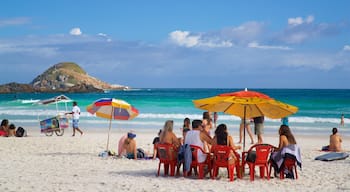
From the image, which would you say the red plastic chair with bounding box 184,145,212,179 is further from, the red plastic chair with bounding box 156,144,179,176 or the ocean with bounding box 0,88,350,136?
the ocean with bounding box 0,88,350,136

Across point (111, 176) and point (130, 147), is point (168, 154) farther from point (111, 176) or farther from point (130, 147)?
point (130, 147)

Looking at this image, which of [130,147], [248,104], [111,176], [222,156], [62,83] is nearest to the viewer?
[222,156]

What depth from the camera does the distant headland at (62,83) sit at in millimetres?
113750

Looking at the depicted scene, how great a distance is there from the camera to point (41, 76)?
5659 inches

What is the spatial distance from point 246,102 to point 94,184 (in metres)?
3.20

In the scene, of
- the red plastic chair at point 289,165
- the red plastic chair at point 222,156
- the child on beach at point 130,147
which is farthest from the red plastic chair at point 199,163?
the child on beach at point 130,147

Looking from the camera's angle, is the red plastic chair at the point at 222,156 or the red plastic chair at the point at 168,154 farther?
the red plastic chair at the point at 168,154

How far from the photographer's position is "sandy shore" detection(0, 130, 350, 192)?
7852 millimetres

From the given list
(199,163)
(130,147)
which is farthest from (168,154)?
(130,147)

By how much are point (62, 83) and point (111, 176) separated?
12991 cm

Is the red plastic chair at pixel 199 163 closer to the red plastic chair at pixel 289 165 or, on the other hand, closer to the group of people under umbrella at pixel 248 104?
the group of people under umbrella at pixel 248 104

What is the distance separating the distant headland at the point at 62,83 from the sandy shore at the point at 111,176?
10132 centimetres

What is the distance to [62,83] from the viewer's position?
134750 millimetres

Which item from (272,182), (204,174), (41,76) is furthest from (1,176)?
(41,76)
